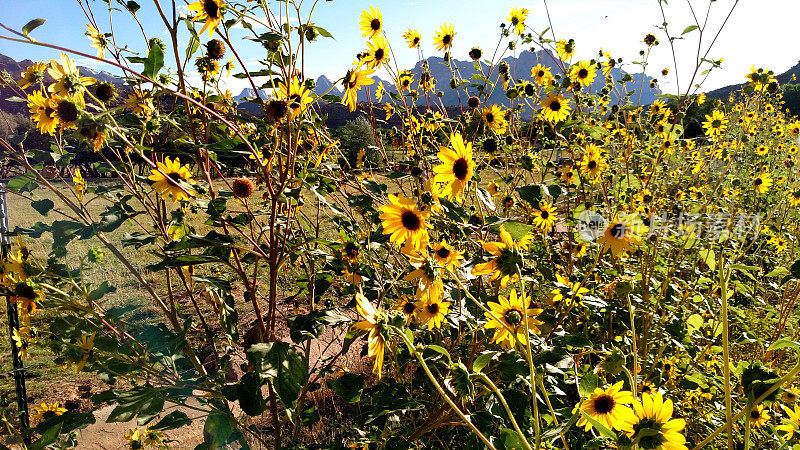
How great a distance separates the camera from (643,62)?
93.8 inches

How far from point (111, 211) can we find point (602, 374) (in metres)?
1.80

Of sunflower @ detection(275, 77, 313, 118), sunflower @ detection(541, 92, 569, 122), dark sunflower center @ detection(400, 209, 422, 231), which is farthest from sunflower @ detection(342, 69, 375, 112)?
sunflower @ detection(541, 92, 569, 122)

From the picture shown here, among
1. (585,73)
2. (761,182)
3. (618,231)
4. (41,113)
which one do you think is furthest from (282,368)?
(761,182)

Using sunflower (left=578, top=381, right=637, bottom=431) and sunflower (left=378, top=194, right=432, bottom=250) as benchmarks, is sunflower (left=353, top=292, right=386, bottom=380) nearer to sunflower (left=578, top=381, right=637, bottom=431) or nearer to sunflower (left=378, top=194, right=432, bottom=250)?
sunflower (left=378, top=194, right=432, bottom=250)

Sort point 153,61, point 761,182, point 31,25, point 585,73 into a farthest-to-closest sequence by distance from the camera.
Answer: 1. point 761,182
2. point 585,73
3. point 153,61
4. point 31,25

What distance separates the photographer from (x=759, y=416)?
1.39 m

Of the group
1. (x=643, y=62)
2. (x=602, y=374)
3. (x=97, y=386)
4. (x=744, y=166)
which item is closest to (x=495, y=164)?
(x=643, y=62)

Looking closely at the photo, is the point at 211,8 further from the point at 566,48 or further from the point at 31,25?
the point at 566,48

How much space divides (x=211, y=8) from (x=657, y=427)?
133cm

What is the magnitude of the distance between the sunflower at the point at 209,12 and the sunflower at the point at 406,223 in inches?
23.9

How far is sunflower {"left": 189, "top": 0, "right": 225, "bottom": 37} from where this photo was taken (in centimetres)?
101

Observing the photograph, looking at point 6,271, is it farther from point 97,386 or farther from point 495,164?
point 495,164

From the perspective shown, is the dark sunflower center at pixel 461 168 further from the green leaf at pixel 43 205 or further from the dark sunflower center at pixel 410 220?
the green leaf at pixel 43 205

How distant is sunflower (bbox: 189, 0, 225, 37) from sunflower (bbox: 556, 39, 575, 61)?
2019 mm
